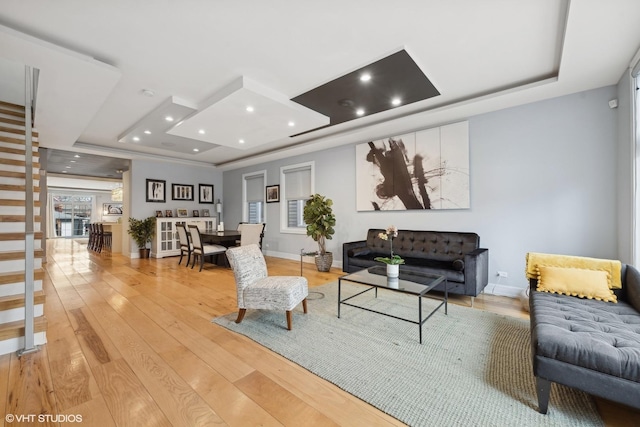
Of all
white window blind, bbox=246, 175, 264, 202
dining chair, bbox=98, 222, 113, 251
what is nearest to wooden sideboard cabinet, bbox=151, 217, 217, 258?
white window blind, bbox=246, 175, 264, 202

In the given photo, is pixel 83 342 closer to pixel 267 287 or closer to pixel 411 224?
pixel 267 287

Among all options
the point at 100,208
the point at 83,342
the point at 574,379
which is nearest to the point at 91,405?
the point at 83,342

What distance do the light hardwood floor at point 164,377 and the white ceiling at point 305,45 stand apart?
2531mm

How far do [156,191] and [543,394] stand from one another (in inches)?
318

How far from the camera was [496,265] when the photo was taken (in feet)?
12.1

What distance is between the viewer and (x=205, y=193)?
8.12 m

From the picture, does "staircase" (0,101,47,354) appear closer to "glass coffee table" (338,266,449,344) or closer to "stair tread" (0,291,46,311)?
"stair tread" (0,291,46,311)

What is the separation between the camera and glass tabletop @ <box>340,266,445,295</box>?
2.51m

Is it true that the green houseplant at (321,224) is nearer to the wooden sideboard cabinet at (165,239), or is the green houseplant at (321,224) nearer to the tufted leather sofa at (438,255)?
the tufted leather sofa at (438,255)

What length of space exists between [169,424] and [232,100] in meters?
3.12

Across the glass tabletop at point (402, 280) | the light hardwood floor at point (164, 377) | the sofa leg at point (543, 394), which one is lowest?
the light hardwood floor at point (164, 377)

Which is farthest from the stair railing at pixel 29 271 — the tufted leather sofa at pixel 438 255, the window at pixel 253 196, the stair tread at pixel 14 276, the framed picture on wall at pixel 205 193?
the framed picture on wall at pixel 205 193

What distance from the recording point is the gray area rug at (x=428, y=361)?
150 centimetres

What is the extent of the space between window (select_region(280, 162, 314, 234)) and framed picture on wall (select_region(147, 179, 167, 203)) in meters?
3.34
